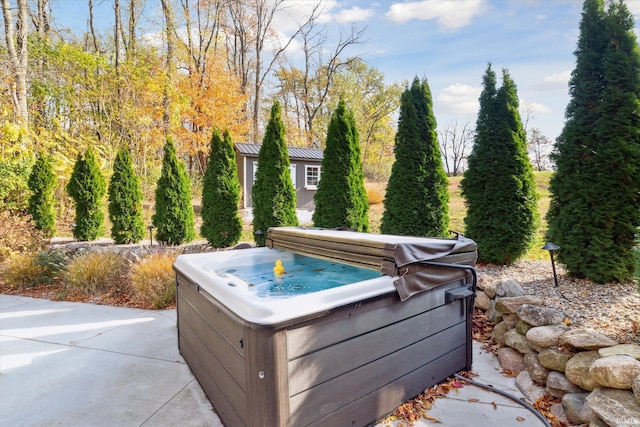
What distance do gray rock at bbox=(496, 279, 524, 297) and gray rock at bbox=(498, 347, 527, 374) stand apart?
19.4 inches

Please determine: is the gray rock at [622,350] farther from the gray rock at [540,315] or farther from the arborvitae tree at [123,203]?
the arborvitae tree at [123,203]

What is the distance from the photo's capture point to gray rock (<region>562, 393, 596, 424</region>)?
184 cm

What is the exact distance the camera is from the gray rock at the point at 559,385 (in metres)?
2.06

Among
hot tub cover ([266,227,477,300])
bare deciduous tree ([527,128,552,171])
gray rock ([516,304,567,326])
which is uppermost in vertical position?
bare deciduous tree ([527,128,552,171])

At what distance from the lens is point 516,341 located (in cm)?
259

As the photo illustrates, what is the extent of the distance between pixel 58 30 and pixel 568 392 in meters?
15.6

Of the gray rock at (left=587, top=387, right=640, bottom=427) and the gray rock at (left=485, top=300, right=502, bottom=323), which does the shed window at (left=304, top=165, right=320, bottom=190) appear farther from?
the gray rock at (left=587, top=387, right=640, bottom=427)

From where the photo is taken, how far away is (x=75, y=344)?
10.3ft

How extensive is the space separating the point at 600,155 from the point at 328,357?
315 centimetres

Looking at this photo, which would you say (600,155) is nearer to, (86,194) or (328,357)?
(328,357)

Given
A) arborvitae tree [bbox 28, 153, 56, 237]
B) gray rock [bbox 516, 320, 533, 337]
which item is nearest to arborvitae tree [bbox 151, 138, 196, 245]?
arborvitae tree [bbox 28, 153, 56, 237]

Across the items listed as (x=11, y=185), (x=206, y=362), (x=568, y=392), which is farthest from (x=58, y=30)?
(x=568, y=392)

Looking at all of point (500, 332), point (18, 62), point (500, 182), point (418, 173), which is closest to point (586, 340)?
point (500, 332)

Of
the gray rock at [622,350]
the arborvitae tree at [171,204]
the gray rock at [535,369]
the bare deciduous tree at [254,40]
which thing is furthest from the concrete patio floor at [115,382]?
the bare deciduous tree at [254,40]
